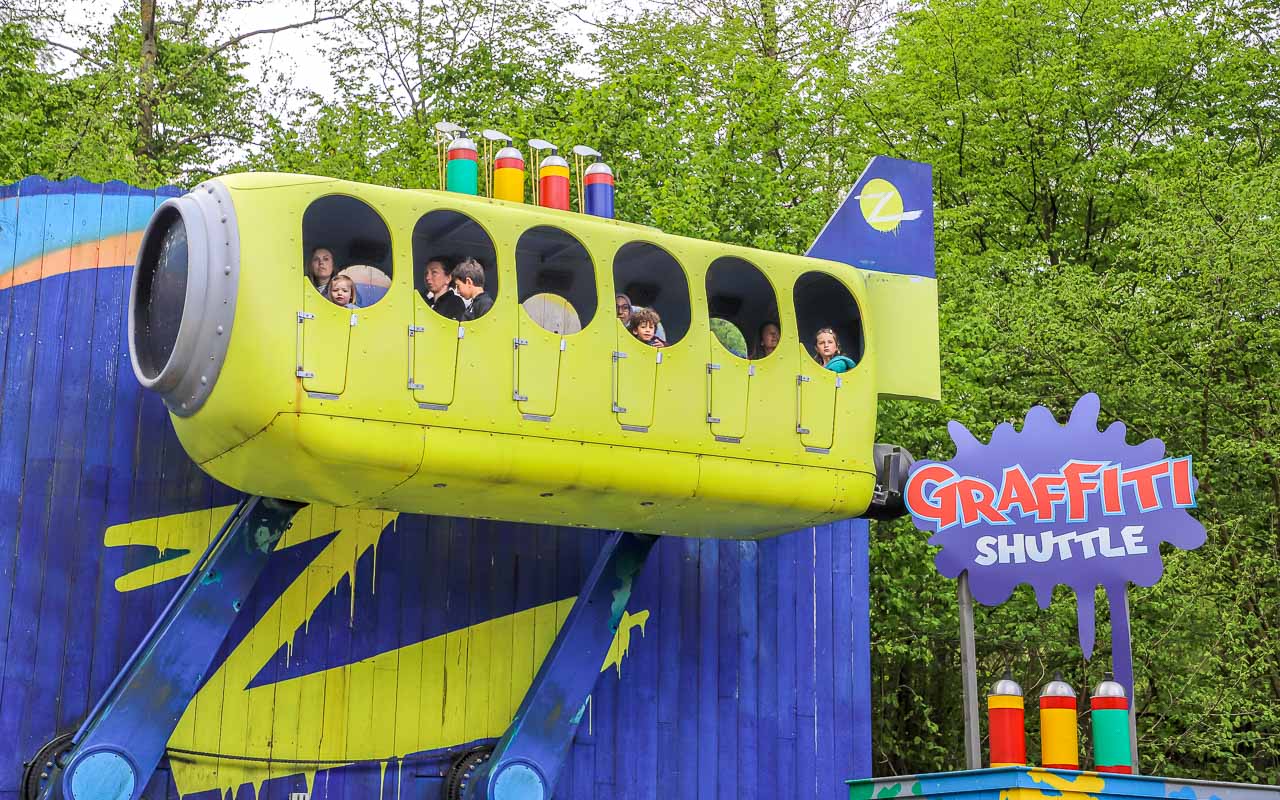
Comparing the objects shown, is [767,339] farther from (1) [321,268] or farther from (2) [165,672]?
(2) [165,672]

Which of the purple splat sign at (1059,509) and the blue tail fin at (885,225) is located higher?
the blue tail fin at (885,225)

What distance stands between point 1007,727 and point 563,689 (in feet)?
11.7

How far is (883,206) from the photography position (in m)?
Result: 14.5

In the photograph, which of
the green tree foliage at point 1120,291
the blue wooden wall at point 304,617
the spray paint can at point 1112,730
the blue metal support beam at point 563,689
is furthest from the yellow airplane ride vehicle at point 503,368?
the green tree foliage at point 1120,291

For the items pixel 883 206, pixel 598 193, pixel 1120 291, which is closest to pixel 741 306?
pixel 598 193

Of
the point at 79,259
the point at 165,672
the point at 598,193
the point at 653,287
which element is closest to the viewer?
the point at 165,672

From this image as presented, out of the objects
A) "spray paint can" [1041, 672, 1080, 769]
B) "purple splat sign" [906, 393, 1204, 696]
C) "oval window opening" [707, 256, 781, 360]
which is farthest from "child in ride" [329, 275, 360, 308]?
"spray paint can" [1041, 672, 1080, 769]

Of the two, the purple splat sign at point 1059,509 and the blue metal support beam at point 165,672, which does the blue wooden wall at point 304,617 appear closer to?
the blue metal support beam at point 165,672

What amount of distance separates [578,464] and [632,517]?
109 centimetres

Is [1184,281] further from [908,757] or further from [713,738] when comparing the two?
[713,738]

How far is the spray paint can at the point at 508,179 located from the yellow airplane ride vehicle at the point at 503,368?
2.58ft

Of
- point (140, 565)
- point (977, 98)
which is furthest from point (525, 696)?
point (977, 98)

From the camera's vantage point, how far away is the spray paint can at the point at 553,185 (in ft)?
42.3

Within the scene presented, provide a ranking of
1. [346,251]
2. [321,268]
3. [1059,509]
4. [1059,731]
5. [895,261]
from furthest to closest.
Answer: [895,261] < [1059,509] < [1059,731] < [346,251] < [321,268]
